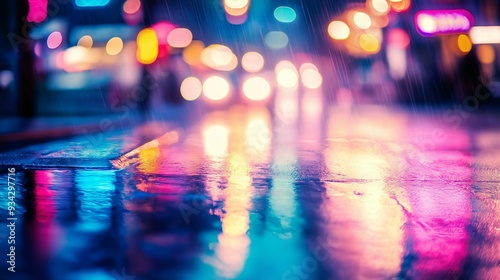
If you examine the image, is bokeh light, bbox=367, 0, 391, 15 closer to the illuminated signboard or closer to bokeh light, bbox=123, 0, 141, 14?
the illuminated signboard

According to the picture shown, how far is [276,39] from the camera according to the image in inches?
2151

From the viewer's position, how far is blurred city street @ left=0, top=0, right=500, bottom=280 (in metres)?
4.80

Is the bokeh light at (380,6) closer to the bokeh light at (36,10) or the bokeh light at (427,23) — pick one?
the bokeh light at (427,23)

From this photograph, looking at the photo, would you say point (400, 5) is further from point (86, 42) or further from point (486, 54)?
point (86, 42)

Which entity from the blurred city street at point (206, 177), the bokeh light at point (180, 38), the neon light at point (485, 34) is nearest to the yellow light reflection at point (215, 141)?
the blurred city street at point (206, 177)

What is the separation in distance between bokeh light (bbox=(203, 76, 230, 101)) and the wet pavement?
779 inches

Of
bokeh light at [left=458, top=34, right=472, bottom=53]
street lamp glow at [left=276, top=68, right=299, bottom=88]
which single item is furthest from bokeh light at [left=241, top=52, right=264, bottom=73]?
bokeh light at [left=458, top=34, right=472, bottom=53]

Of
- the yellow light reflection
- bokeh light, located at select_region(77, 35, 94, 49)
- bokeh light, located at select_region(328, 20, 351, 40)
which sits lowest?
the yellow light reflection

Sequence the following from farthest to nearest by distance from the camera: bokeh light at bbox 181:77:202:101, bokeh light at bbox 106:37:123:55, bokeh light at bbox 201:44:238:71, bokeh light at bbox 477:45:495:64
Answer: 1. bokeh light at bbox 201:44:238:71
2. bokeh light at bbox 477:45:495:64
3. bokeh light at bbox 181:77:202:101
4. bokeh light at bbox 106:37:123:55

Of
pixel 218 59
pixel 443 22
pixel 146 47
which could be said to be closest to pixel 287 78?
pixel 218 59

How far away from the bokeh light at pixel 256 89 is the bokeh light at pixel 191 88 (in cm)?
244

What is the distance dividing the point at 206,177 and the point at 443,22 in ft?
79.6

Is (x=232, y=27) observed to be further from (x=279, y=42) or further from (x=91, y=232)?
(x=91, y=232)

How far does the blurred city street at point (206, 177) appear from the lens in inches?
189
